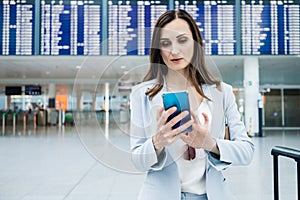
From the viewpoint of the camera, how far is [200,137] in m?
0.69

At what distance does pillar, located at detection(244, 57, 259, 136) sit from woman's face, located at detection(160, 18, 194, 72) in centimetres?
1049

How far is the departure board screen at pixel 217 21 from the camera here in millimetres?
8656

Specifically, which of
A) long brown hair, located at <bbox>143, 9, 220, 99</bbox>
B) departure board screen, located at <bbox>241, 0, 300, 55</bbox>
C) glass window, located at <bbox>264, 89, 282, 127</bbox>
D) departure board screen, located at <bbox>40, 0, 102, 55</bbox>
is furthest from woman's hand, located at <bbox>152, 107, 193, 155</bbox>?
glass window, located at <bbox>264, 89, 282, 127</bbox>

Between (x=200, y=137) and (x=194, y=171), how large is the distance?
13 centimetres

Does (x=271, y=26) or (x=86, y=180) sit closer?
(x=86, y=180)

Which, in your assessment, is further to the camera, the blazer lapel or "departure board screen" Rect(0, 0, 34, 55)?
"departure board screen" Rect(0, 0, 34, 55)

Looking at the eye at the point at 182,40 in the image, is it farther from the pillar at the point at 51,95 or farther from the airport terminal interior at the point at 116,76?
the pillar at the point at 51,95

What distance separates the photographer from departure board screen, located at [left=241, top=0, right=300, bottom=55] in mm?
8859

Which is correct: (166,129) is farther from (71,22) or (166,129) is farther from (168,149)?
(71,22)

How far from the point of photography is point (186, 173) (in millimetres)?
788

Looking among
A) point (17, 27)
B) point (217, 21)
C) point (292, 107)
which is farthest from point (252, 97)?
point (292, 107)

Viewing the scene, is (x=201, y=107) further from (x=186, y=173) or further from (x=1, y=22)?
(x=1, y=22)

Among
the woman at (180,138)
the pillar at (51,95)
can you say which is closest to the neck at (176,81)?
the woman at (180,138)

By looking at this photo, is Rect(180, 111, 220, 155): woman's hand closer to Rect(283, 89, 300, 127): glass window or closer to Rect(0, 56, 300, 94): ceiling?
Rect(0, 56, 300, 94): ceiling
